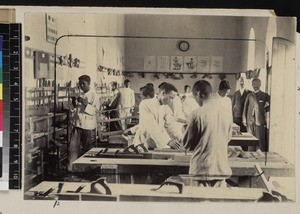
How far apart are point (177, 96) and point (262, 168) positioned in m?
0.21

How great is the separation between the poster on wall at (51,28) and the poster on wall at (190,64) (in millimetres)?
254

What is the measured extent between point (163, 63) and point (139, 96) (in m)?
0.08

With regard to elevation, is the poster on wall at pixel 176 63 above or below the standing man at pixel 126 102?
above

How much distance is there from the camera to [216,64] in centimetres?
103

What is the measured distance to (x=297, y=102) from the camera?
104cm

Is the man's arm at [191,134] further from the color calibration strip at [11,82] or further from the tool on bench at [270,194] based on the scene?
the color calibration strip at [11,82]

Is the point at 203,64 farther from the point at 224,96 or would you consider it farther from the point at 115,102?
the point at 115,102

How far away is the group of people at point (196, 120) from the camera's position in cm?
103

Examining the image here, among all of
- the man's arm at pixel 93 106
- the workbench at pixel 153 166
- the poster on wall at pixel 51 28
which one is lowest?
the workbench at pixel 153 166

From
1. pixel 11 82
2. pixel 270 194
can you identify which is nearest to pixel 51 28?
pixel 11 82

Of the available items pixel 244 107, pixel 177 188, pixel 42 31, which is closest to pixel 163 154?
pixel 177 188

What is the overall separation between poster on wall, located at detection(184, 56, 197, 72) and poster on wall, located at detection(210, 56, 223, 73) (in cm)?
3

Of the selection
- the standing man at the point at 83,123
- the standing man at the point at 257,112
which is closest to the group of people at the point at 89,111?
the standing man at the point at 83,123

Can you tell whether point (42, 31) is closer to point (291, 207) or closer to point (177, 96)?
point (177, 96)
